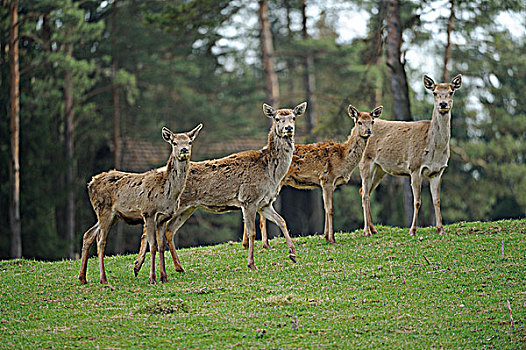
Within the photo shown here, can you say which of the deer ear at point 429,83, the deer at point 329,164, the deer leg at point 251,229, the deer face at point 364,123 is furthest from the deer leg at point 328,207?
the deer ear at point 429,83

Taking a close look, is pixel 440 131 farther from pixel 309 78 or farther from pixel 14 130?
pixel 309 78

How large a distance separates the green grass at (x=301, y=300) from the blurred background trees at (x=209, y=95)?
945 centimetres

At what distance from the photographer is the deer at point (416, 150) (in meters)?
15.1

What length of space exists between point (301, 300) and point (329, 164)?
17.5 ft

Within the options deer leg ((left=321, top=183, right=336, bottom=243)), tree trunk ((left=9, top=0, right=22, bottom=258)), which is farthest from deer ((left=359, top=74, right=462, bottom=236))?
tree trunk ((left=9, top=0, right=22, bottom=258))

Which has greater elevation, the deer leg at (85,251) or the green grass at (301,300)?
the deer leg at (85,251)

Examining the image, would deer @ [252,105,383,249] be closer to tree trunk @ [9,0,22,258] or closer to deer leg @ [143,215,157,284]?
deer leg @ [143,215,157,284]

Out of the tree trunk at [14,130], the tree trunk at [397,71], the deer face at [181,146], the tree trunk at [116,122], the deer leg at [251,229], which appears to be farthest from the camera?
the tree trunk at [116,122]

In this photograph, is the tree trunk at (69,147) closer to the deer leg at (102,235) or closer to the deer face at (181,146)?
the deer leg at (102,235)

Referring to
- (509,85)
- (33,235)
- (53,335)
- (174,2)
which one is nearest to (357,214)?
(509,85)

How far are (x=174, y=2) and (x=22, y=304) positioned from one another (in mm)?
26734

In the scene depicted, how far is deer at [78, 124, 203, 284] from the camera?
40.7 ft

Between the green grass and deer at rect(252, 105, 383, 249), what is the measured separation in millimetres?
939

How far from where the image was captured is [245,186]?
1325 centimetres
